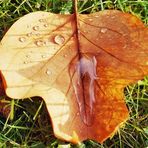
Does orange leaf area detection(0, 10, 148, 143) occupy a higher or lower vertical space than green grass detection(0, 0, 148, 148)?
higher

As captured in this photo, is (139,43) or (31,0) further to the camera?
(31,0)

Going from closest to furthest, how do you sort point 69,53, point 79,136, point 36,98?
point 79,136 → point 69,53 → point 36,98

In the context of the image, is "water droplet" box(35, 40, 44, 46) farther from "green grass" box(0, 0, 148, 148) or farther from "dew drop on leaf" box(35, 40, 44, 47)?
"green grass" box(0, 0, 148, 148)

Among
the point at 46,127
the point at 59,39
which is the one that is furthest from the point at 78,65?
the point at 46,127

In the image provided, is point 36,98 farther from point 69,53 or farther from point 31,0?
point 31,0

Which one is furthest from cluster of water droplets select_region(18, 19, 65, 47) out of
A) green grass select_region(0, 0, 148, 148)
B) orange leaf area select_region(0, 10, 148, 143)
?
green grass select_region(0, 0, 148, 148)

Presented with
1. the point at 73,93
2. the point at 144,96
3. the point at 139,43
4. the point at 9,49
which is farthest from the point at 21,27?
the point at 144,96

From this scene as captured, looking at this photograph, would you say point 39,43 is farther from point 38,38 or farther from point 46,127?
point 46,127

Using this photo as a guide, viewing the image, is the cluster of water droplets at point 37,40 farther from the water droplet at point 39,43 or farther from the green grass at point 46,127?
the green grass at point 46,127

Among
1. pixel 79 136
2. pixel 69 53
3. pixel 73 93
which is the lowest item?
pixel 79 136
